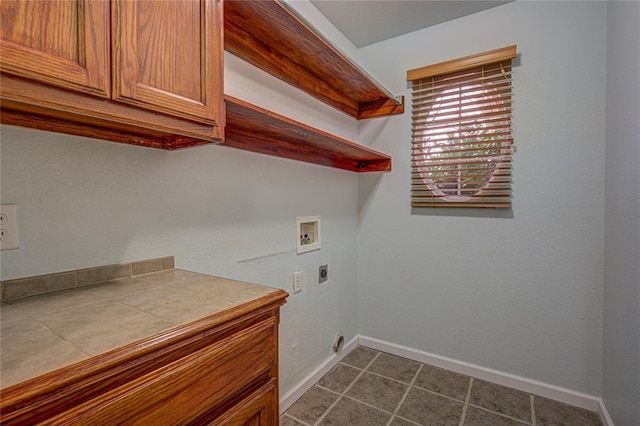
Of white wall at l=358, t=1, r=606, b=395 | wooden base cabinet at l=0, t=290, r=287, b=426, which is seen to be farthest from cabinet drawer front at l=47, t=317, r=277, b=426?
white wall at l=358, t=1, r=606, b=395

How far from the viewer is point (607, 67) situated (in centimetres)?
161

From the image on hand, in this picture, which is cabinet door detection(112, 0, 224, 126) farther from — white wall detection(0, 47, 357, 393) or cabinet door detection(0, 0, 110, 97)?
white wall detection(0, 47, 357, 393)

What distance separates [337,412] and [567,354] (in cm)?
135

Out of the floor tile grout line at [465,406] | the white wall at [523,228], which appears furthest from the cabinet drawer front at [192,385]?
the white wall at [523,228]

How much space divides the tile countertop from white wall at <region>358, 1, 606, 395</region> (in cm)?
157

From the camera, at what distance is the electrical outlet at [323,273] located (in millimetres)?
2004

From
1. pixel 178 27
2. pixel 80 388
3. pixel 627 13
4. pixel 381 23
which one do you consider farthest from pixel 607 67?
pixel 80 388

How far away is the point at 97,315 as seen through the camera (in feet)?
2.28

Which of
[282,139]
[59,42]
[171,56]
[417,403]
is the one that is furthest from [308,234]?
[59,42]

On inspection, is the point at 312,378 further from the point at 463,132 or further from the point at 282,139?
the point at 463,132

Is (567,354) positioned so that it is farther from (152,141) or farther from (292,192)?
(152,141)

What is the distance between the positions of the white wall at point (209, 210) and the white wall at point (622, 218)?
146cm

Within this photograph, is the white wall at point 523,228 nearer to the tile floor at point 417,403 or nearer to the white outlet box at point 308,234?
the tile floor at point 417,403

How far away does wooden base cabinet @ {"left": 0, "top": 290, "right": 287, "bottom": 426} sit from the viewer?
18.1 inches
